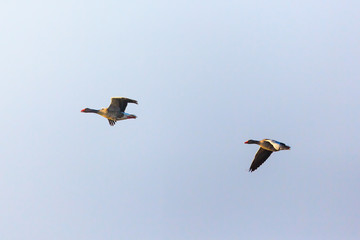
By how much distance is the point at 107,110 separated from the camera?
57312 mm

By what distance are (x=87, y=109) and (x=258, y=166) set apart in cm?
1579

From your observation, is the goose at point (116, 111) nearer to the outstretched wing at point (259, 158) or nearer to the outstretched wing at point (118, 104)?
the outstretched wing at point (118, 104)

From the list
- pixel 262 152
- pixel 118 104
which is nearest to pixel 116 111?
pixel 118 104

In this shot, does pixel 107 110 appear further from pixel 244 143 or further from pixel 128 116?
pixel 244 143

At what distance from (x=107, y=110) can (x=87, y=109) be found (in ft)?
9.04

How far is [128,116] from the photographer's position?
5697 cm

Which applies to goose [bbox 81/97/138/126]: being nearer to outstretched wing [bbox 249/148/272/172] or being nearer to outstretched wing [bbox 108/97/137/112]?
outstretched wing [bbox 108/97/137/112]

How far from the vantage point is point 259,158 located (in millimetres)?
59438

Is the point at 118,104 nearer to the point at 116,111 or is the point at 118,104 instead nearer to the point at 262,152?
the point at 116,111

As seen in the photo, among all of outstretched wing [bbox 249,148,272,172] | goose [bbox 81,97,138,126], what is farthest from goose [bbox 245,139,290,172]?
goose [bbox 81,97,138,126]

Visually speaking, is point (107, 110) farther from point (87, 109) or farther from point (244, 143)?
point (244, 143)

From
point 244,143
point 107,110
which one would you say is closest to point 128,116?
point 107,110

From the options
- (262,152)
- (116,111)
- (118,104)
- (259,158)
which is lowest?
(259,158)

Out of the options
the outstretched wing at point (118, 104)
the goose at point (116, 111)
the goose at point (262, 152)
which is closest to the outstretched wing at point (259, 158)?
the goose at point (262, 152)
